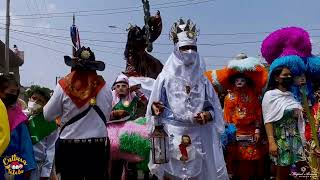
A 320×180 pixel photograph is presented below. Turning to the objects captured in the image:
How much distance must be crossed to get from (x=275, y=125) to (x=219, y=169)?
1009 mm

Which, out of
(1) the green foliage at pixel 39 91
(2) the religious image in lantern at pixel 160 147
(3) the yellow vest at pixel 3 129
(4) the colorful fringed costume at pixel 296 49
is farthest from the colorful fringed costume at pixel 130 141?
(3) the yellow vest at pixel 3 129

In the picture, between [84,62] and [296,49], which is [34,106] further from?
[296,49]

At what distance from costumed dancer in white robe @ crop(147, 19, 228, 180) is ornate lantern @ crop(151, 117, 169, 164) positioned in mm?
145

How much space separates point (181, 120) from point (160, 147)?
46cm

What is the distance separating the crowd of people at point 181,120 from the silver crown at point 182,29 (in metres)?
0.01

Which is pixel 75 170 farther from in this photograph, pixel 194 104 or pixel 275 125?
pixel 275 125

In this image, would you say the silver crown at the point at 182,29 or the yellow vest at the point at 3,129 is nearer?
the yellow vest at the point at 3,129

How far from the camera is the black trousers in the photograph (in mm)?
5527

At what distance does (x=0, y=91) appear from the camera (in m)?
5.16

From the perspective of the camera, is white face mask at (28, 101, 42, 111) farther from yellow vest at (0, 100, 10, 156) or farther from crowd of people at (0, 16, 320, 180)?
yellow vest at (0, 100, 10, 156)

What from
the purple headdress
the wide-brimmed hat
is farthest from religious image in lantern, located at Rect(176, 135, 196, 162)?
the purple headdress

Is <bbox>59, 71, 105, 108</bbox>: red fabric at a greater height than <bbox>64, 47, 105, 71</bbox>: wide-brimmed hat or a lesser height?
lesser

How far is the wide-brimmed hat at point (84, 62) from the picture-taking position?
5.67 meters

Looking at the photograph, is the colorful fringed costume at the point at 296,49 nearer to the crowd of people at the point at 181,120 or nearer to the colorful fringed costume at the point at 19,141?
the crowd of people at the point at 181,120
